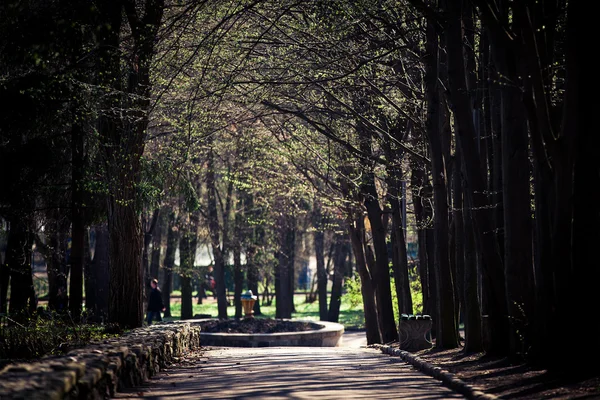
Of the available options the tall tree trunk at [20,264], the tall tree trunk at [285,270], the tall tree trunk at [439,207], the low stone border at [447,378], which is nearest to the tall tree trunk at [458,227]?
the tall tree trunk at [439,207]

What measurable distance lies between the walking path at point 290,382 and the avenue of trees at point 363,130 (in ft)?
5.36

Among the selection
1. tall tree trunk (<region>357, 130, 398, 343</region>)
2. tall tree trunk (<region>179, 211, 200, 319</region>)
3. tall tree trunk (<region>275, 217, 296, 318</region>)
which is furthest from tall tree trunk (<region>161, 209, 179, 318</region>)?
tall tree trunk (<region>357, 130, 398, 343</region>)

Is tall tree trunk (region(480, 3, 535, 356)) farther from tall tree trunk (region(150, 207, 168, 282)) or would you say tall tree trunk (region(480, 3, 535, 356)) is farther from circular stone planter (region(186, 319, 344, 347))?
tall tree trunk (region(150, 207, 168, 282))

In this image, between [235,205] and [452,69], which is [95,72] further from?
[235,205]

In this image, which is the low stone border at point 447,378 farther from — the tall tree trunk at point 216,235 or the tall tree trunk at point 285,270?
→ the tall tree trunk at point 285,270

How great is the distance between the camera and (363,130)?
891 inches

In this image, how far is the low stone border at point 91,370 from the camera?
6645mm

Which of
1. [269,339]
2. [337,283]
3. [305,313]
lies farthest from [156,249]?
[269,339]

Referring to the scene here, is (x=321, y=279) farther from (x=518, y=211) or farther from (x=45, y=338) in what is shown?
(x=518, y=211)

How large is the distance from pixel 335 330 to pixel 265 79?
14474mm

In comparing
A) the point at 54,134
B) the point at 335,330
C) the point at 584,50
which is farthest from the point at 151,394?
the point at 335,330

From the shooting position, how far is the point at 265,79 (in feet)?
59.7

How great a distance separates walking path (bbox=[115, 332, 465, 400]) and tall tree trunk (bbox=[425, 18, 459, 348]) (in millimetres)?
1804

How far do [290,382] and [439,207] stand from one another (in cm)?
715
